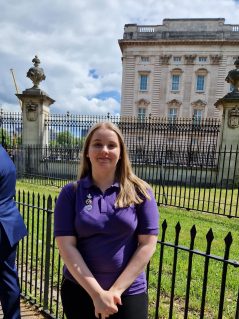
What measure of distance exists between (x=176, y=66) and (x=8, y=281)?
43689mm

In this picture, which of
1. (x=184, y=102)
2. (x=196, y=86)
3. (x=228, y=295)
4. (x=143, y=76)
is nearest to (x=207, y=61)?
(x=196, y=86)

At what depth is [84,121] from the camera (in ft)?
51.1

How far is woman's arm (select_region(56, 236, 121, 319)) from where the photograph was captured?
5.66ft

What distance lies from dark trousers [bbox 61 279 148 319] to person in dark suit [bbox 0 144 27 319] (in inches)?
38.3

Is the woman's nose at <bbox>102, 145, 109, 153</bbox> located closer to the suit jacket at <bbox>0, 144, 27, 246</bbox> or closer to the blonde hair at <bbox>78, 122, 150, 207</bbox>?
the blonde hair at <bbox>78, 122, 150, 207</bbox>

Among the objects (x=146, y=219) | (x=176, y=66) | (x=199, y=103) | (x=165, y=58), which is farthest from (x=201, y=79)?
(x=146, y=219)

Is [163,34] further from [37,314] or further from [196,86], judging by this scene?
[37,314]

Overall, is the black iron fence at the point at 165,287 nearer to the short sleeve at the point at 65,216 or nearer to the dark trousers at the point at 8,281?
the dark trousers at the point at 8,281

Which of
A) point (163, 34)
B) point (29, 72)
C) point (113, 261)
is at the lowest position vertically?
point (113, 261)

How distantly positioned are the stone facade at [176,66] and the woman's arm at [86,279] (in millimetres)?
41848

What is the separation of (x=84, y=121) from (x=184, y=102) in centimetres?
3017

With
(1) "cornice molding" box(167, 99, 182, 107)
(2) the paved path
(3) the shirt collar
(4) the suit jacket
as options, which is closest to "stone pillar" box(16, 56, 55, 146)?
(2) the paved path

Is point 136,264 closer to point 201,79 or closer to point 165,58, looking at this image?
point 165,58

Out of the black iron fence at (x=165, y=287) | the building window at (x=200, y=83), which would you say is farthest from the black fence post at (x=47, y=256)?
the building window at (x=200, y=83)
